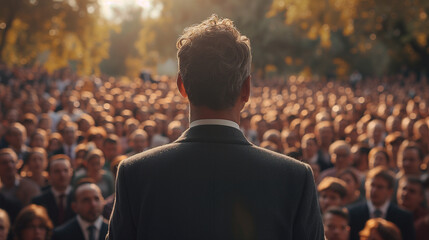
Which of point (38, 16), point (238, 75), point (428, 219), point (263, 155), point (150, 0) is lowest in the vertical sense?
point (428, 219)

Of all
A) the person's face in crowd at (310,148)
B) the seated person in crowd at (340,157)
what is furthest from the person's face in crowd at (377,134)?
the seated person in crowd at (340,157)

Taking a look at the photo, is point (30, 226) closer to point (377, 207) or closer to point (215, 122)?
point (377, 207)

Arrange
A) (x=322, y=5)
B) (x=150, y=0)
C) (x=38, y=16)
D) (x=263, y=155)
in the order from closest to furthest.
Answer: (x=263, y=155) < (x=322, y=5) < (x=38, y=16) < (x=150, y=0)

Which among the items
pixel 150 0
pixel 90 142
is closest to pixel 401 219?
pixel 90 142

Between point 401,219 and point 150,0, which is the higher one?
point 150,0

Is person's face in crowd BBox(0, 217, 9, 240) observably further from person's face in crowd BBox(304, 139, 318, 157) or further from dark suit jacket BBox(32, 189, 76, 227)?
person's face in crowd BBox(304, 139, 318, 157)

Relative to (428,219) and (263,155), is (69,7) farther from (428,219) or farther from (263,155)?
(263,155)

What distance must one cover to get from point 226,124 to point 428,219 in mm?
4572

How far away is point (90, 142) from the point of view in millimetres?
9805

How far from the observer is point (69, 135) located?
9984mm

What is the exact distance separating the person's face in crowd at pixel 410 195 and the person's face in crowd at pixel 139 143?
454cm

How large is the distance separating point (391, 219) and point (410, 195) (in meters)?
0.47

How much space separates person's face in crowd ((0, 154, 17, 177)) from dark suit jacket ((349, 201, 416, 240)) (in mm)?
4094

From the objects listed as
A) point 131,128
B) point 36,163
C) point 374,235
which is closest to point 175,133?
point 131,128
